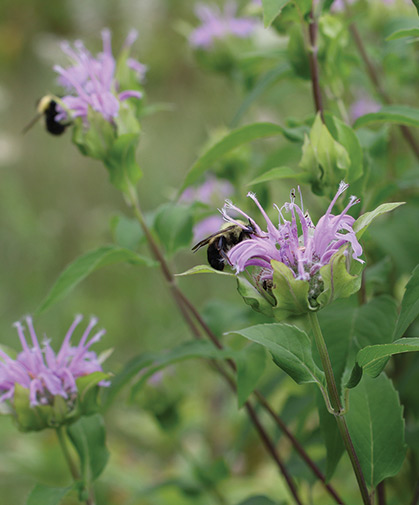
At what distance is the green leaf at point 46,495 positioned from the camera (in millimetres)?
668

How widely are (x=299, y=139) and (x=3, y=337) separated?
1.48 metres

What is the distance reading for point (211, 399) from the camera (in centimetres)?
184

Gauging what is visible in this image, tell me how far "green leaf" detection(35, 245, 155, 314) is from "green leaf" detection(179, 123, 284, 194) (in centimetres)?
11

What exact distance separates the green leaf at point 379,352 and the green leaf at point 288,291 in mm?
57

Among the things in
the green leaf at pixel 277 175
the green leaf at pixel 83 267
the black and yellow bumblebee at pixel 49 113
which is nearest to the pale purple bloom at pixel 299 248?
the green leaf at pixel 277 175

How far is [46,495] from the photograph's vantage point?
686 millimetres

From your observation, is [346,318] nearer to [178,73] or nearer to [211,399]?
[211,399]

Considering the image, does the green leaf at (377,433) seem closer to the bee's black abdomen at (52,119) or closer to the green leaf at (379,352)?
the green leaf at (379,352)

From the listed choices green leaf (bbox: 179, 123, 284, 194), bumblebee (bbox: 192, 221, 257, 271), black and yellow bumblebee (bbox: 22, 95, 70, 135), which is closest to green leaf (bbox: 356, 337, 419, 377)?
bumblebee (bbox: 192, 221, 257, 271)

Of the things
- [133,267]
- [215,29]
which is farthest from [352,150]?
[133,267]

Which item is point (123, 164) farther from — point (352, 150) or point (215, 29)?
point (215, 29)

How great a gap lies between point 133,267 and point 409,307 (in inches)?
66.8

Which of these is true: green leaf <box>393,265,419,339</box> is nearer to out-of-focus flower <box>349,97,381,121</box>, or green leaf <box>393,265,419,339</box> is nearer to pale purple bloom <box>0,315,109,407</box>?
pale purple bloom <box>0,315,109,407</box>

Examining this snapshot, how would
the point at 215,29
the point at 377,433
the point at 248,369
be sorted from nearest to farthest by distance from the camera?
the point at 377,433
the point at 248,369
the point at 215,29
